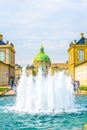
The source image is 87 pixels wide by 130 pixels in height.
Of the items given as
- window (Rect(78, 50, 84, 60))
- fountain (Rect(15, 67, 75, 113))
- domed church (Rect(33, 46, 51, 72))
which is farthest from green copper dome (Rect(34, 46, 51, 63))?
fountain (Rect(15, 67, 75, 113))

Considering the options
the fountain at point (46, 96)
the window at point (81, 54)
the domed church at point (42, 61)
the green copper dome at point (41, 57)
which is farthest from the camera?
the green copper dome at point (41, 57)

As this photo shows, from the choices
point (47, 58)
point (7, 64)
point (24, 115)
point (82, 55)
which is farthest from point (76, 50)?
point (24, 115)

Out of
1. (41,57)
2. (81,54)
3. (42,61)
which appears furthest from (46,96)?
(41,57)

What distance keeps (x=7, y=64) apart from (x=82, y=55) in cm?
Answer: 1951

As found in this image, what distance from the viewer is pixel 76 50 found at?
90.6 metres

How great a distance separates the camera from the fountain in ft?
78.4

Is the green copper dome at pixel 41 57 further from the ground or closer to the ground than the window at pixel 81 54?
further from the ground

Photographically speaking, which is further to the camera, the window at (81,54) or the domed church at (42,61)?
the domed church at (42,61)

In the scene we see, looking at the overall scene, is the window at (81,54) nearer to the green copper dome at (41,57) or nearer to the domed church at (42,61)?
the domed church at (42,61)

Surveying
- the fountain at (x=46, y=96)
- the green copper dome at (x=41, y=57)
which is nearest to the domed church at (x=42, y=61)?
the green copper dome at (x=41, y=57)

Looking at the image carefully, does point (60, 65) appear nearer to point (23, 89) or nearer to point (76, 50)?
point (76, 50)

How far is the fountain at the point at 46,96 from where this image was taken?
23891mm

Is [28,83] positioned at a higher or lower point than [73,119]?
higher

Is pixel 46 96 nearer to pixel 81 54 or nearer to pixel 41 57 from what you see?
pixel 81 54
